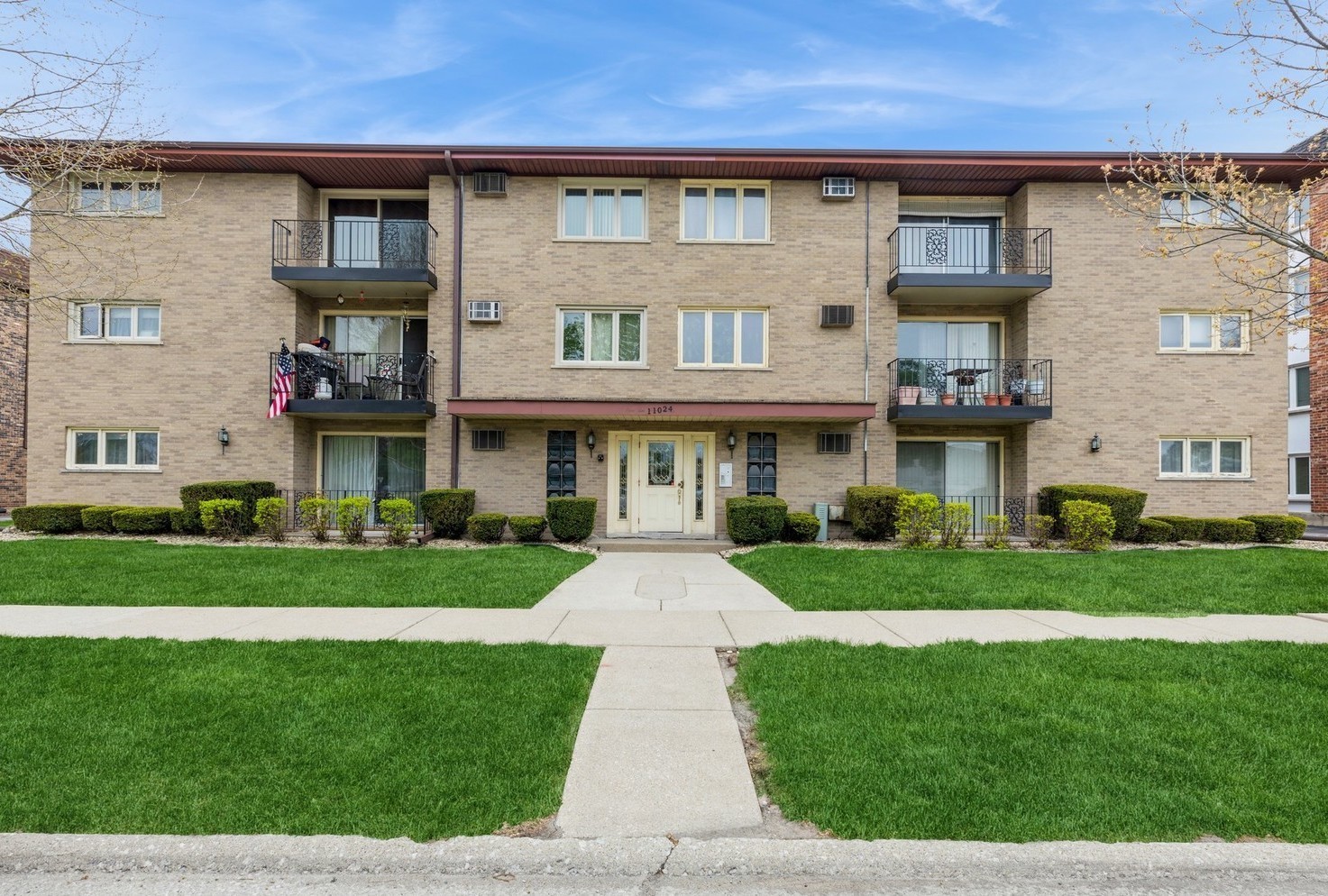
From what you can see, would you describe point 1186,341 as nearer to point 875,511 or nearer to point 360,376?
point 875,511

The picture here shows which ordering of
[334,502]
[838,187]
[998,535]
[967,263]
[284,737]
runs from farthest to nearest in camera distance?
[967,263] < [838,187] < [334,502] < [998,535] < [284,737]

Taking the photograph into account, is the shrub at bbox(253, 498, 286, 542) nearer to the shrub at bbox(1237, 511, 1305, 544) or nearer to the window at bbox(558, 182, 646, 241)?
the window at bbox(558, 182, 646, 241)

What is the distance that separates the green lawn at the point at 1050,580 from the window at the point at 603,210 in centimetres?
808

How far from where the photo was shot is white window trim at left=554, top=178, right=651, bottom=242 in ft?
47.5

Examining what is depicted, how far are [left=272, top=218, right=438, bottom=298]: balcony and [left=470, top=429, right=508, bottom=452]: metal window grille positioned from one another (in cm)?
344

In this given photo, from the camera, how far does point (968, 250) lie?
1491 centimetres

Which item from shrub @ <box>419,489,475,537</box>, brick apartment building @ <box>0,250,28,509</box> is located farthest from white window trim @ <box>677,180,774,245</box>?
brick apartment building @ <box>0,250,28,509</box>

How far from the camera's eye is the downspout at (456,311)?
558 inches

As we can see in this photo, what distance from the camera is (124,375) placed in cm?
1413

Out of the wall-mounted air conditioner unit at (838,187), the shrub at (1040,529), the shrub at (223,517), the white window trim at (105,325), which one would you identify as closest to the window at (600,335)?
the wall-mounted air conditioner unit at (838,187)

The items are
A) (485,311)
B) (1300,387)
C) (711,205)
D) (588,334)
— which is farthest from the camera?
(1300,387)

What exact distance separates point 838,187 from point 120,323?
54.2ft

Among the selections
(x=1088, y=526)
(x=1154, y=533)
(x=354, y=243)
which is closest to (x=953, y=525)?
(x=1088, y=526)

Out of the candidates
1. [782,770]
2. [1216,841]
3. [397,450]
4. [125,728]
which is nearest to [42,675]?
[125,728]
